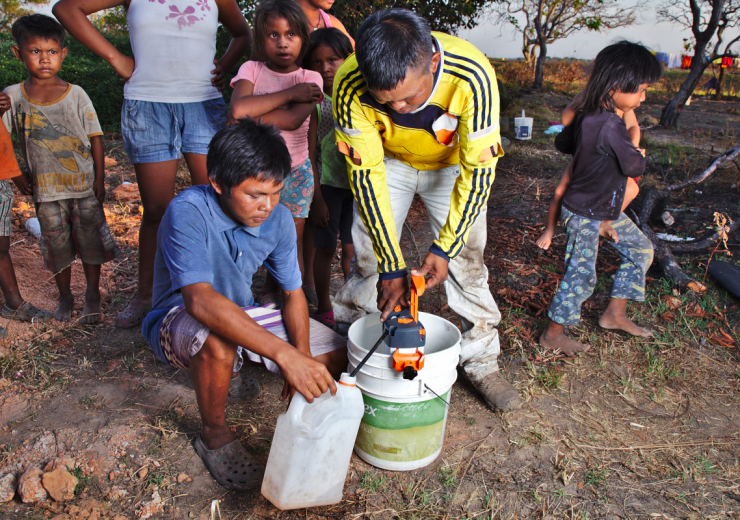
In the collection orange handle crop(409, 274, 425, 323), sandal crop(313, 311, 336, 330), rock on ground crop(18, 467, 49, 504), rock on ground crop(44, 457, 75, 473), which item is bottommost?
rock on ground crop(18, 467, 49, 504)

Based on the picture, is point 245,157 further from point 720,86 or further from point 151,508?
point 720,86

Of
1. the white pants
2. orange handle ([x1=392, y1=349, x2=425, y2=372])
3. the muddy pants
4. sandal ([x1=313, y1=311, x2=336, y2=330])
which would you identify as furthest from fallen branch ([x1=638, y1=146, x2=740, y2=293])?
orange handle ([x1=392, y1=349, x2=425, y2=372])

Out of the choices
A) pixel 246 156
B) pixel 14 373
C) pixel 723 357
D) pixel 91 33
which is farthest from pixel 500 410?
pixel 91 33

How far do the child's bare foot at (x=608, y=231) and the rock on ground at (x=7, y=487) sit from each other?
321 cm

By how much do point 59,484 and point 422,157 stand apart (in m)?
2.13

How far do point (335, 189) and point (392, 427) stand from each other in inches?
67.1

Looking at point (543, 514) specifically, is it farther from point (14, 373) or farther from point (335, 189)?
point (14, 373)

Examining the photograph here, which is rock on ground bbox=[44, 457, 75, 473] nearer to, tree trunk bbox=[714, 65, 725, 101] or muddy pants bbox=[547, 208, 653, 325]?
muddy pants bbox=[547, 208, 653, 325]

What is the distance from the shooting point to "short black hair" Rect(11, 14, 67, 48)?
10.2 feet

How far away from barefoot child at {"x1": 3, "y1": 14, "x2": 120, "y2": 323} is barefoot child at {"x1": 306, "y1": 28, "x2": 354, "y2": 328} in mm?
1417

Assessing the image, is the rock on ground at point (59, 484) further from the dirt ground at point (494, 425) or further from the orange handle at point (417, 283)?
the orange handle at point (417, 283)

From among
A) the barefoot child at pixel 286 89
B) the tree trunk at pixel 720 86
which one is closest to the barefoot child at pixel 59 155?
the barefoot child at pixel 286 89

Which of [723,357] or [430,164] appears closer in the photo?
[430,164]

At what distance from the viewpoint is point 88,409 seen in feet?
8.68
